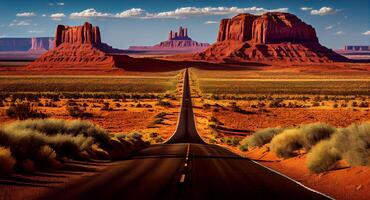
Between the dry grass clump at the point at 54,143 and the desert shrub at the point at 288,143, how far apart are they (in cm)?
661

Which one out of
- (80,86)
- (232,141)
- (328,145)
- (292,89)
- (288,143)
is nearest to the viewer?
(328,145)

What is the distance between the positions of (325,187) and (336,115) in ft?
114

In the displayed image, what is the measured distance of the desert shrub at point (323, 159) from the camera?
46.0 ft

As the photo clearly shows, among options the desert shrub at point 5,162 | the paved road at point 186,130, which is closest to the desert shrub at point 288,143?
the desert shrub at point 5,162

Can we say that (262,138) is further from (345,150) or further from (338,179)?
(338,179)

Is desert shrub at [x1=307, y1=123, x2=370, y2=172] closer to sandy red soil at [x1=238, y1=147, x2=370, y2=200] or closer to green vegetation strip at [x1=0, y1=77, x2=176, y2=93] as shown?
sandy red soil at [x1=238, y1=147, x2=370, y2=200]

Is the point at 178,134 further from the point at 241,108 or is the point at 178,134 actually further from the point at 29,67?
the point at 29,67

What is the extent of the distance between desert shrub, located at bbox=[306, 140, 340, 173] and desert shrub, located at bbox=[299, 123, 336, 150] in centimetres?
312

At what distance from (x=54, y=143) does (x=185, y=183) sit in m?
5.76

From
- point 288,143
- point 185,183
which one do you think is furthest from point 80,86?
point 185,183

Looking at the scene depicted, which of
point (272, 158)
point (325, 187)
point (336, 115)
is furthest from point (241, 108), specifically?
point (325, 187)

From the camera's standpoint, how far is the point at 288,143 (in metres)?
19.0

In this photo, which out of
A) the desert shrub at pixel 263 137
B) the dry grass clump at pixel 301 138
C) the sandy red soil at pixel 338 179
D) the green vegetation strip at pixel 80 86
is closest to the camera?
the sandy red soil at pixel 338 179

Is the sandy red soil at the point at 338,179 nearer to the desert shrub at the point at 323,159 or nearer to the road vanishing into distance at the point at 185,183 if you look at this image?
the desert shrub at the point at 323,159
